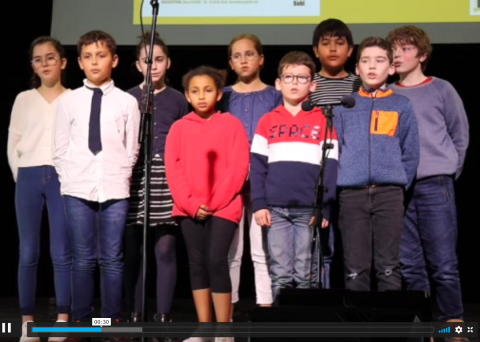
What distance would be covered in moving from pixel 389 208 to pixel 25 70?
274cm

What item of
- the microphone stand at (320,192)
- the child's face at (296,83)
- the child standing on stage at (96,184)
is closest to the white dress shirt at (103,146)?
the child standing on stage at (96,184)

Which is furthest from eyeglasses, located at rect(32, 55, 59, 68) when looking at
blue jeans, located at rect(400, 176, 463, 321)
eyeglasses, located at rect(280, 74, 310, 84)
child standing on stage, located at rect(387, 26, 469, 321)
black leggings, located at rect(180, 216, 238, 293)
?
blue jeans, located at rect(400, 176, 463, 321)

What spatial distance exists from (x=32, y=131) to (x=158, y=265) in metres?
0.88

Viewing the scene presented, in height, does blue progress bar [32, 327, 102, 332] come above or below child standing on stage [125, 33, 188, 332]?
below

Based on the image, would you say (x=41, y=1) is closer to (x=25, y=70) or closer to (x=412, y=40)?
(x=25, y=70)

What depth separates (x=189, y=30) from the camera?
4.80 metres

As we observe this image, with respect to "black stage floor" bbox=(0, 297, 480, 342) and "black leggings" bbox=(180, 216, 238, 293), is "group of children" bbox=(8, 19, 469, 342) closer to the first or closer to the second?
"black leggings" bbox=(180, 216, 238, 293)


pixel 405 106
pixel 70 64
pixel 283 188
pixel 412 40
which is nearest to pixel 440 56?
pixel 412 40

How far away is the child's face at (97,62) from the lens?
151 inches

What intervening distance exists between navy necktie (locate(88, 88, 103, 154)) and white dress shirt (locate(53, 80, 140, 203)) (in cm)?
2

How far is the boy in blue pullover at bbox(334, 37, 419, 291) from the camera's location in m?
3.69

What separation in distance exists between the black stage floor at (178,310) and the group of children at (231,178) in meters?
0.55

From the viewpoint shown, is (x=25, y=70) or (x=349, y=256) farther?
(x=25, y=70)

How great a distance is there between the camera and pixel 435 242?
390 centimetres
